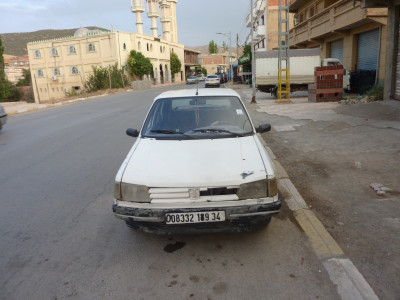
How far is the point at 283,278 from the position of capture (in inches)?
112

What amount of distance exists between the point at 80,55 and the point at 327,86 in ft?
154

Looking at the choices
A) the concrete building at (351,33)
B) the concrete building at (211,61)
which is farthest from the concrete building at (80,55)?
the concrete building at (211,61)

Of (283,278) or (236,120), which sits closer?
(283,278)

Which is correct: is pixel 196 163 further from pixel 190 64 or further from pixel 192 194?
pixel 190 64

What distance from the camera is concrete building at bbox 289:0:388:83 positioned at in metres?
16.3

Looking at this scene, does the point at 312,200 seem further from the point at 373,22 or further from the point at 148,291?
the point at 373,22

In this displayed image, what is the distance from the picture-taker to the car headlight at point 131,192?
10.5ft

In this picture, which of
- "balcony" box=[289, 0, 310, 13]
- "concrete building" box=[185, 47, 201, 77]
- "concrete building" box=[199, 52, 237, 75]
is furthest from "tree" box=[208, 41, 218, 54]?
"balcony" box=[289, 0, 310, 13]

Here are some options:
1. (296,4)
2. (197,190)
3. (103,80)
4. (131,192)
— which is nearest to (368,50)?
(296,4)

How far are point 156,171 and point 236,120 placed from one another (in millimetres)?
1628

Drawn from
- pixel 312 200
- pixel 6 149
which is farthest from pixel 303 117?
pixel 6 149

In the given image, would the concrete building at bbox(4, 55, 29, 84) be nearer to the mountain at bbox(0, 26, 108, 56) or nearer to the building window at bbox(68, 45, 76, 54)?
the mountain at bbox(0, 26, 108, 56)

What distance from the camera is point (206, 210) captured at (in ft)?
10.3

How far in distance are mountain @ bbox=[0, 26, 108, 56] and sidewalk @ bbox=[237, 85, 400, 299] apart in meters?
119
